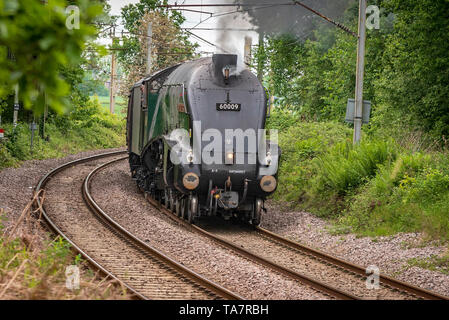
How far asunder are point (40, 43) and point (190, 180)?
983 centimetres

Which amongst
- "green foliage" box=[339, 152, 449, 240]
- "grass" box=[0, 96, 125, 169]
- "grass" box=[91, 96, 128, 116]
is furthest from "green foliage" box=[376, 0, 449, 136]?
"grass" box=[91, 96, 128, 116]

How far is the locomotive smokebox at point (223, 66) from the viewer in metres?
14.6

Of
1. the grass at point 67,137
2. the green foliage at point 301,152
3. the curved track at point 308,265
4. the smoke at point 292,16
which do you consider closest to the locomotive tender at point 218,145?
the curved track at point 308,265

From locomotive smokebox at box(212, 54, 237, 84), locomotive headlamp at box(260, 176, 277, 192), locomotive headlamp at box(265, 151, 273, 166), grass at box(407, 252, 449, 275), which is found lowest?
grass at box(407, 252, 449, 275)

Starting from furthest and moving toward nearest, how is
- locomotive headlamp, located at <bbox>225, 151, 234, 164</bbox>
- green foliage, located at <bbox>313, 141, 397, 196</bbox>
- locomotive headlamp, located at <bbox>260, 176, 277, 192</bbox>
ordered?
green foliage, located at <bbox>313, 141, 397, 196</bbox> < locomotive headlamp, located at <bbox>260, 176, 277, 192</bbox> < locomotive headlamp, located at <bbox>225, 151, 234, 164</bbox>

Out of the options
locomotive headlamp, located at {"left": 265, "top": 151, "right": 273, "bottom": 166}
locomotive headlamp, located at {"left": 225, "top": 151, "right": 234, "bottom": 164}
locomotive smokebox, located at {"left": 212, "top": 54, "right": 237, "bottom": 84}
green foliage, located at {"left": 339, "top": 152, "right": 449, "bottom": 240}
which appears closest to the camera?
green foliage, located at {"left": 339, "top": 152, "right": 449, "bottom": 240}

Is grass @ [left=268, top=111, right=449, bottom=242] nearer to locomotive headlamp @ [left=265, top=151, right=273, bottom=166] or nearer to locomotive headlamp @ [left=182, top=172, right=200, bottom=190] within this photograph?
locomotive headlamp @ [left=265, top=151, right=273, bottom=166]

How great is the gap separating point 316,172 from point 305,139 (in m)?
3.06

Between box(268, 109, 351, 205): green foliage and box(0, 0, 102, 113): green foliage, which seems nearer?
box(0, 0, 102, 113): green foliage

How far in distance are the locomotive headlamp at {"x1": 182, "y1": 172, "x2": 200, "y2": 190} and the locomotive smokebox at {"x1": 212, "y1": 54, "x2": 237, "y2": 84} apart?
2.49 metres

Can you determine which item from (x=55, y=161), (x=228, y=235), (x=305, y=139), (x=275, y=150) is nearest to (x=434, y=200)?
(x=275, y=150)

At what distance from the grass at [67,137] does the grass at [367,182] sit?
41.1 ft

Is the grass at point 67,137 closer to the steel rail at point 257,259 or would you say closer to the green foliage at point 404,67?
the steel rail at point 257,259

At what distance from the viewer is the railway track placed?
9156 millimetres
